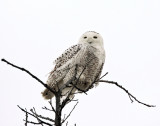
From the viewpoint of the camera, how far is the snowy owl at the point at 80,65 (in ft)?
17.3

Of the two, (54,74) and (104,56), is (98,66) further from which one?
(54,74)

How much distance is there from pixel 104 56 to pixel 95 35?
420 mm

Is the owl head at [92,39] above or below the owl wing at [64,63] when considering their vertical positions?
above

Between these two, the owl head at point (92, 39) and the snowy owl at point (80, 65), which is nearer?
the snowy owl at point (80, 65)

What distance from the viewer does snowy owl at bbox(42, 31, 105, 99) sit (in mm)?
5266

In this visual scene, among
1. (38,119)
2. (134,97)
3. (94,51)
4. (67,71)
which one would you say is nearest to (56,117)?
(38,119)

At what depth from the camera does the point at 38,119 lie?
254 centimetres

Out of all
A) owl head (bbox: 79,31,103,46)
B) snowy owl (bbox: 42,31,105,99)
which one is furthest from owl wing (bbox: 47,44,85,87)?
owl head (bbox: 79,31,103,46)

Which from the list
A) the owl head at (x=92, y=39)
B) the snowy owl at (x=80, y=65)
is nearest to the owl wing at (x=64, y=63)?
the snowy owl at (x=80, y=65)

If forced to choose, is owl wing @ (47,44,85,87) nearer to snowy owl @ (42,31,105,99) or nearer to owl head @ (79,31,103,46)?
snowy owl @ (42,31,105,99)

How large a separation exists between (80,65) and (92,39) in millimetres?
681

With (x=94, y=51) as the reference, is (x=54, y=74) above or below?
below

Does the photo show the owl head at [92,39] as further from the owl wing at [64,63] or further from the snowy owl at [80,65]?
the owl wing at [64,63]

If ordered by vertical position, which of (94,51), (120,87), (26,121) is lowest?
(26,121)
